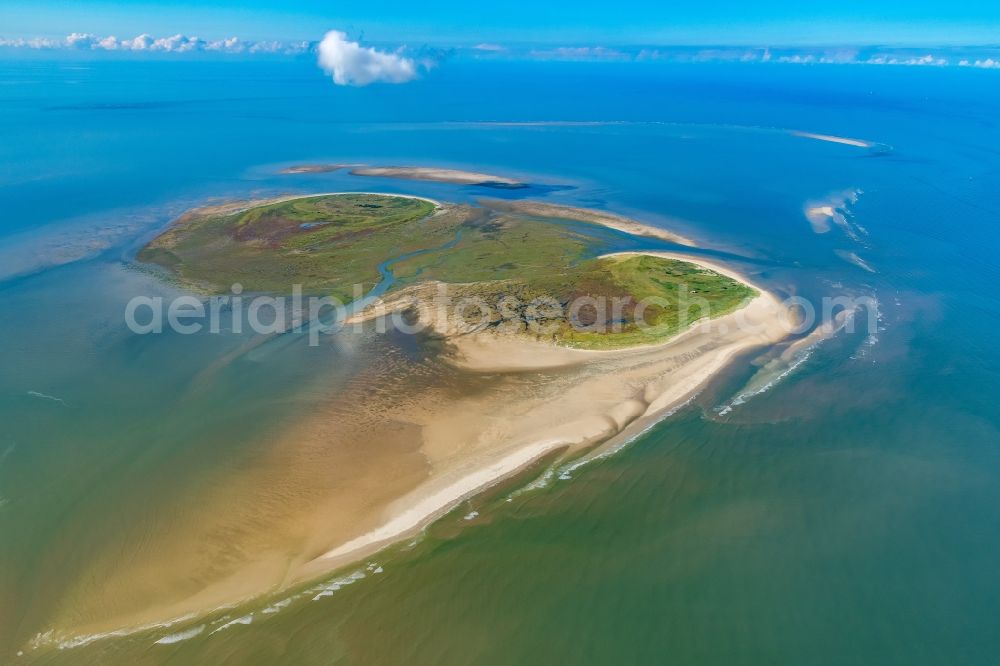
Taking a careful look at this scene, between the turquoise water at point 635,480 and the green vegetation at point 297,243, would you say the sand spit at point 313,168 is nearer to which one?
the green vegetation at point 297,243

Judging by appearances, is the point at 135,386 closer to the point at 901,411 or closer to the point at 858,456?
the point at 858,456

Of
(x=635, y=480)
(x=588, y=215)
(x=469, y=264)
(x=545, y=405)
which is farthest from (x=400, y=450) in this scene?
(x=588, y=215)

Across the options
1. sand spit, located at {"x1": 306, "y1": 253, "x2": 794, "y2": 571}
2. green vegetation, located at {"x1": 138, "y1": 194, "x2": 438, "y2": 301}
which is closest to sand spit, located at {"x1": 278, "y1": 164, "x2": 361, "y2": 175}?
green vegetation, located at {"x1": 138, "y1": 194, "x2": 438, "y2": 301}

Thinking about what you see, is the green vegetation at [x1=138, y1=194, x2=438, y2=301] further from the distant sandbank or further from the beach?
the beach

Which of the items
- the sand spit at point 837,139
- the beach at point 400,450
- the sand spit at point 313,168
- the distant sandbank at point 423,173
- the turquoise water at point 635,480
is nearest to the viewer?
the turquoise water at point 635,480

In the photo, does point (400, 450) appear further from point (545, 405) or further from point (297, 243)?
point (297, 243)

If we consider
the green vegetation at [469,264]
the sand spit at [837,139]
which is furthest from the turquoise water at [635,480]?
the sand spit at [837,139]
